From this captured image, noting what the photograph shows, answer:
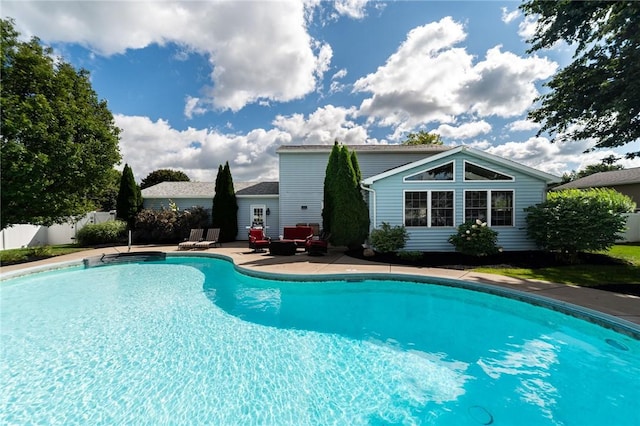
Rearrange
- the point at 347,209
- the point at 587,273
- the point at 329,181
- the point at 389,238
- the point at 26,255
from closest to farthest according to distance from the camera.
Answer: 1. the point at 587,273
2. the point at 389,238
3. the point at 26,255
4. the point at 347,209
5. the point at 329,181

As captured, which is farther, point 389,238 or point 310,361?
point 389,238

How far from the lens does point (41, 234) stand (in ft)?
55.3

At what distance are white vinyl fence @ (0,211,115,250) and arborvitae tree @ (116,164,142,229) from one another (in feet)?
6.31

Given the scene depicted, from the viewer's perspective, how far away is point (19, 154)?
10.9 meters

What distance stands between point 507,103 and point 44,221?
24.4 m

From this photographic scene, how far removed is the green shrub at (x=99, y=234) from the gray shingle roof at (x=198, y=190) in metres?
2.86

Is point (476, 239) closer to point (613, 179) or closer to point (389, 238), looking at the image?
point (389, 238)

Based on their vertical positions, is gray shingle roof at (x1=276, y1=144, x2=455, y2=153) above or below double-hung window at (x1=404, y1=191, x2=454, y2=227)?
above

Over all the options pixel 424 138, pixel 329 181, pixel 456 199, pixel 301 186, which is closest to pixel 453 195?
pixel 456 199

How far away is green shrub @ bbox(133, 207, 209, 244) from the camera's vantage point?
16547 mm

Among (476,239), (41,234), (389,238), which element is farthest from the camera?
(41,234)

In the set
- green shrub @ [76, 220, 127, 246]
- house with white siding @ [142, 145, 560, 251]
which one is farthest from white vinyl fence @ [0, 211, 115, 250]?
house with white siding @ [142, 145, 560, 251]

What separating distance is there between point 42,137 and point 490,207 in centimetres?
1959

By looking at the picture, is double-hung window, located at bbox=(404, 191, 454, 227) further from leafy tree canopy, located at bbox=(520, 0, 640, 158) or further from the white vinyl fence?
the white vinyl fence
